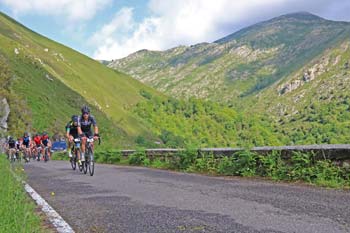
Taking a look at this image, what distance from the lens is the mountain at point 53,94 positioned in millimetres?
69188

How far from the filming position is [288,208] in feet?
20.3

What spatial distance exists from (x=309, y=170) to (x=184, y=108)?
7177 inches

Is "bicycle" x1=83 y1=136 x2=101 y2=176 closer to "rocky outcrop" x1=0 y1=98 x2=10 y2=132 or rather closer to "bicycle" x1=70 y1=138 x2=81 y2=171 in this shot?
"bicycle" x1=70 y1=138 x2=81 y2=171

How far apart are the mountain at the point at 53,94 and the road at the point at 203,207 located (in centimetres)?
3470

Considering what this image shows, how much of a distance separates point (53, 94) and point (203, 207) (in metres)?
116

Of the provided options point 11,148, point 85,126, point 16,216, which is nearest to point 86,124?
point 85,126

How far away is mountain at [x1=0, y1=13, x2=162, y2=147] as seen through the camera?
2724 inches

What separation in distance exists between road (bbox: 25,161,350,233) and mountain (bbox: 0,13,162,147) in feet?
114

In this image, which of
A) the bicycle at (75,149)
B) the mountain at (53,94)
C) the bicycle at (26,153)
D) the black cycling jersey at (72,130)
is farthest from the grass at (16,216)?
the mountain at (53,94)

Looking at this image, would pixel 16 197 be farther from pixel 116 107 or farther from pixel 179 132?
pixel 179 132

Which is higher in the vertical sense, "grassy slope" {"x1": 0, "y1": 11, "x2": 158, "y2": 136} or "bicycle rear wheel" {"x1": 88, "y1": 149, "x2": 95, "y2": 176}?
"grassy slope" {"x1": 0, "y1": 11, "x2": 158, "y2": 136}

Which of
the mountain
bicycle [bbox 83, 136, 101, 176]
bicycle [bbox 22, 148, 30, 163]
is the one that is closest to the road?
bicycle [bbox 83, 136, 101, 176]

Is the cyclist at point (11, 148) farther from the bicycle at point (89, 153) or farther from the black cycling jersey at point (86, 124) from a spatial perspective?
the black cycling jersey at point (86, 124)

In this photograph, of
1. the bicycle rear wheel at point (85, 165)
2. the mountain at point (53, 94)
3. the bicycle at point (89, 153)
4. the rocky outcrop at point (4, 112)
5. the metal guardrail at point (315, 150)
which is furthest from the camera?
the mountain at point (53, 94)
